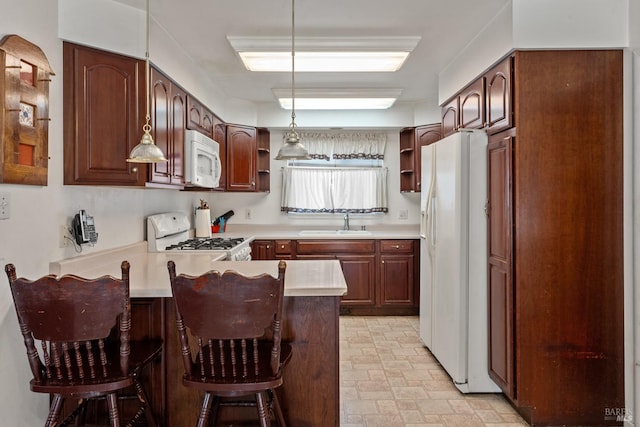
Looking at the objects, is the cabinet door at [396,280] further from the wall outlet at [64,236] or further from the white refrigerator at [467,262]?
the wall outlet at [64,236]

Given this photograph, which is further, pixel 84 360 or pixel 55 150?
pixel 55 150

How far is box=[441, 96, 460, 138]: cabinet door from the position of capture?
3150mm

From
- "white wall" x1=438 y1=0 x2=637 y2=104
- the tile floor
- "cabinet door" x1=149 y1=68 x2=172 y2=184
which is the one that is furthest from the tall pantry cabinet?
"cabinet door" x1=149 y1=68 x2=172 y2=184

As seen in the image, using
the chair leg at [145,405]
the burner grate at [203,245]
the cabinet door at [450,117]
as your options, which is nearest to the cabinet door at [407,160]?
the cabinet door at [450,117]

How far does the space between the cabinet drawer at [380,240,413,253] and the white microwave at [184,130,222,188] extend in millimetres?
1876

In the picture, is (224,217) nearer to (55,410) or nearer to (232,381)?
(55,410)

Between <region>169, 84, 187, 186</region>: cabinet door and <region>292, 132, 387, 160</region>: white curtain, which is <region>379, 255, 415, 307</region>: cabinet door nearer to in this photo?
<region>292, 132, 387, 160</region>: white curtain

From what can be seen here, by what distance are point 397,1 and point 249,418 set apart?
2365mm

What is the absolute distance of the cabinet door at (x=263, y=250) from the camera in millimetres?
4391

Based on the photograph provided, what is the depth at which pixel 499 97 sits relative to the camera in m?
2.43

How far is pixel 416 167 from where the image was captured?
15.1 ft

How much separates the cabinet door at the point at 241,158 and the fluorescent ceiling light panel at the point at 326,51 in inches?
61.4

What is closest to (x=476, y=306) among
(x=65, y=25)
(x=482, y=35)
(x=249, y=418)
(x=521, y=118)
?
(x=521, y=118)

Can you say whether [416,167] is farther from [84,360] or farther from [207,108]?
[84,360]
